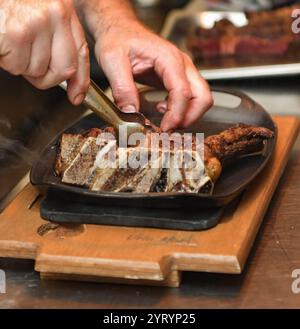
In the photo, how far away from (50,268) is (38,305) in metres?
0.08

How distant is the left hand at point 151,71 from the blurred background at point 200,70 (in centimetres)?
28

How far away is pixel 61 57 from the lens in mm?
A: 1551

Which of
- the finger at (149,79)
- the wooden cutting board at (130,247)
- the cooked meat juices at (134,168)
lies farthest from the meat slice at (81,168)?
the finger at (149,79)

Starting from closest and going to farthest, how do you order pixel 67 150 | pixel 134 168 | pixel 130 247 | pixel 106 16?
pixel 130 247 → pixel 134 168 → pixel 67 150 → pixel 106 16

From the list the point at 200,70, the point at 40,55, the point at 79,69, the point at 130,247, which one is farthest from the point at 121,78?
the point at 200,70

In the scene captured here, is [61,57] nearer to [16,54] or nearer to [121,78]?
[16,54]

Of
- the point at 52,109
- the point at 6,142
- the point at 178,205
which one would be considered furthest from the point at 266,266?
the point at 52,109

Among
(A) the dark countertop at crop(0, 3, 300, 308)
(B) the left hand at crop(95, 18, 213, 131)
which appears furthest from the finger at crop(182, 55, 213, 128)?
(A) the dark countertop at crop(0, 3, 300, 308)

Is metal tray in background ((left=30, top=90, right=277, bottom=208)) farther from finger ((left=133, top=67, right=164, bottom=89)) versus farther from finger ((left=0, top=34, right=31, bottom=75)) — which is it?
finger ((left=0, top=34, right=31, bottom=75))

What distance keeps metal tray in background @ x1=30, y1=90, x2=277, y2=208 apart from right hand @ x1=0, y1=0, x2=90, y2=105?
0.73 ft

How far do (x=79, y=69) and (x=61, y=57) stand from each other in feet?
0.26

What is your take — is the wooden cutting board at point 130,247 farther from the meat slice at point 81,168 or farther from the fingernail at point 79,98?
the fingernail at point 79,98

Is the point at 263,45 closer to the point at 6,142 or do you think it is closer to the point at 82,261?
the point at 6,142

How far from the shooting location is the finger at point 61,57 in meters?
1.53
